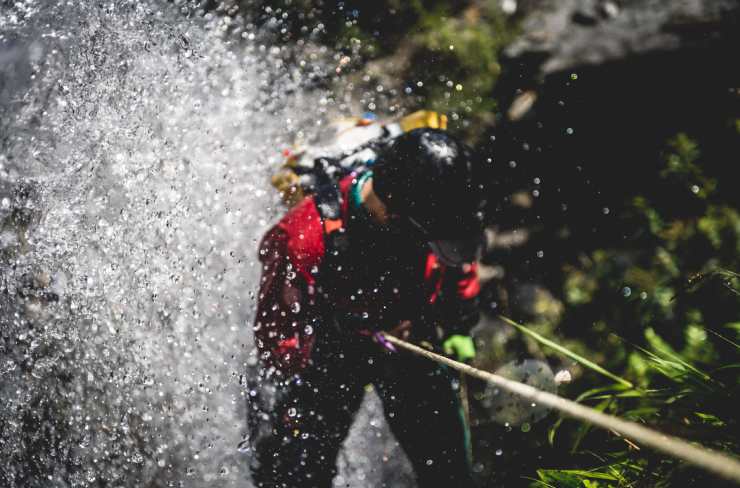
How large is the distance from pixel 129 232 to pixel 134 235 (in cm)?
4

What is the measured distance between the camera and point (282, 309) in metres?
2.31

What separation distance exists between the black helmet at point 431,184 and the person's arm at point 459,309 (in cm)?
48

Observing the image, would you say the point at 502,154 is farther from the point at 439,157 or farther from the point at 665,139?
the point at 439,157

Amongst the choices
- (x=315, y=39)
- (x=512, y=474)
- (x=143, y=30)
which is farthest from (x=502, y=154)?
(x=143, y=30)

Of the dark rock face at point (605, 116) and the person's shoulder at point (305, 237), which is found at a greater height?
the person's shoulder at point (305, 237)

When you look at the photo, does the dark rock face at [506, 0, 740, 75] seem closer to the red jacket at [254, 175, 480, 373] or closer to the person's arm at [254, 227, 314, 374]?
the red jacket at [254, 175, 480, 373]

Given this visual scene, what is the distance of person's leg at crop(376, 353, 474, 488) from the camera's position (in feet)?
9.29

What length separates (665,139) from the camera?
3129 mm

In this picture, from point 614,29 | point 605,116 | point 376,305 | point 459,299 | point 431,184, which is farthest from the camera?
point 614,29

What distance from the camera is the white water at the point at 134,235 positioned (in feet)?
9.14

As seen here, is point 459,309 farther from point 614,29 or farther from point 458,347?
point 614,29

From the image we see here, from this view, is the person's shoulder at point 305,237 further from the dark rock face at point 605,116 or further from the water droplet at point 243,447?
the dark rock face at point 605,116

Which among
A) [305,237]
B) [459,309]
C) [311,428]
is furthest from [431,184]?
[311,428]

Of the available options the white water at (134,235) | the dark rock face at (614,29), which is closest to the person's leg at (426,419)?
the white water at (134,235)
